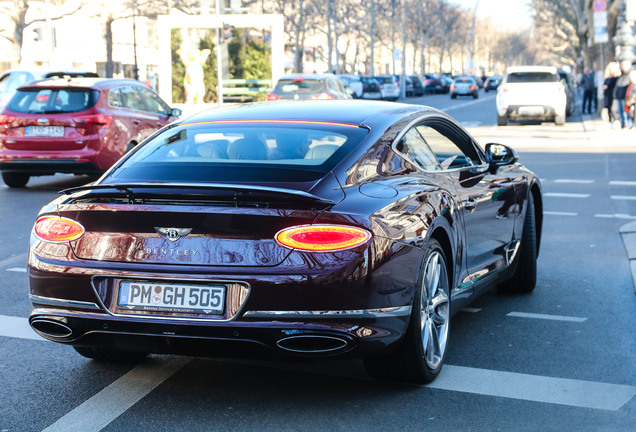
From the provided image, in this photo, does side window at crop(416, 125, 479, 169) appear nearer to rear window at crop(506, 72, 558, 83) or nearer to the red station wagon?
the red station wagon

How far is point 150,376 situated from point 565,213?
7.58 m

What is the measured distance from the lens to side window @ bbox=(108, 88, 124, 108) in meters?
15.0

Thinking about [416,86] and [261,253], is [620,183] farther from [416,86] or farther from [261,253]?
[416,86]

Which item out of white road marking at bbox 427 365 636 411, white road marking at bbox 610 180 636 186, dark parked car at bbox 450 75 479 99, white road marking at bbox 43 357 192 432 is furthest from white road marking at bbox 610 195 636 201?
dark parked car at bbox 450 75 479 99

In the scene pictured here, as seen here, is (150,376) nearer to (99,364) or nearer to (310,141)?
(99,364)

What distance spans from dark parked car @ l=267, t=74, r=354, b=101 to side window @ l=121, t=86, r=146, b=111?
36.7 ft

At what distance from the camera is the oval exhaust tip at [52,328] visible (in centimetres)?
463

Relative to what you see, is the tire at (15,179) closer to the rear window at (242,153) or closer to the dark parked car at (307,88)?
the rear window at (242,153)

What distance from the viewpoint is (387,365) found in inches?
191

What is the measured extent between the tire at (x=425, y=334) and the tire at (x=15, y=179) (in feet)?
36.9

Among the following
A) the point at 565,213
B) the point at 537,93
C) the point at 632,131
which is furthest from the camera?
the point at 537,93

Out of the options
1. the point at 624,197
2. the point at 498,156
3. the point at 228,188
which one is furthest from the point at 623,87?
the point at 228,188

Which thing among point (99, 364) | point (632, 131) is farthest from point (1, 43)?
point (99, 364)

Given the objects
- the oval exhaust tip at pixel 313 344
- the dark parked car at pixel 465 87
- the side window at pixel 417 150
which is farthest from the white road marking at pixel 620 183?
the dark parked car at pixel 465 87
